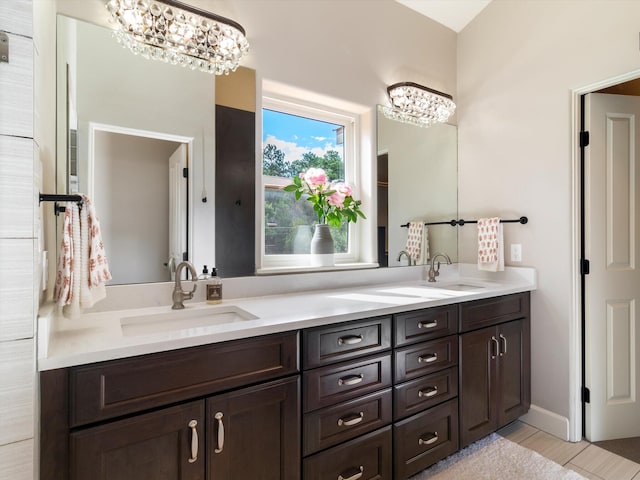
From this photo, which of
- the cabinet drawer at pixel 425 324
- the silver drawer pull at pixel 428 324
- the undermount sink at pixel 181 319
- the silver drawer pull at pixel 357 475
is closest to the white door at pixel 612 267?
the cabinet drawer at pixel 425 324

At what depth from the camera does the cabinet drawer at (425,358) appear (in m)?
1.57

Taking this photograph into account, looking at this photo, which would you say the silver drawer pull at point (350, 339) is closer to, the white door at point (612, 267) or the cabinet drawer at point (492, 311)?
the cabinet drawer at point (492, 311)

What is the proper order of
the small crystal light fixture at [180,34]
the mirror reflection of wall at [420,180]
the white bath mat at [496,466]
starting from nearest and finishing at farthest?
the small crystal light fixture at [180,34], the white bath mat at [496,466], the mirror reflection of wall at [420,180]

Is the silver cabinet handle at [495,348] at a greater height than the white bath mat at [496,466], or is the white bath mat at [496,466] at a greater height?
the silver cabinet handle at [495,348]

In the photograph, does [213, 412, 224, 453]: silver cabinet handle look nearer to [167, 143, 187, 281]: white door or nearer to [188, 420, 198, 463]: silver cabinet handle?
[188, 420, 198, 463]: silver cabinet handle

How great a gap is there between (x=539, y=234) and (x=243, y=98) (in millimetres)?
1965

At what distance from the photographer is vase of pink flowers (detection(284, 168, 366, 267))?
205 centimetres

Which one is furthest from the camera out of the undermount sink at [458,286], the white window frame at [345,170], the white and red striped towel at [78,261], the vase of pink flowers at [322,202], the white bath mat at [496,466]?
the undermount sink at [458,286]

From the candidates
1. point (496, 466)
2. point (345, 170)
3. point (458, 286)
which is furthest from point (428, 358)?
point (345, 170)

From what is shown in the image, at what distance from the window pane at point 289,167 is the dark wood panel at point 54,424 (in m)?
1.17

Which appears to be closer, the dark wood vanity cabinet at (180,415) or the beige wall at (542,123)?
the dark wood vanity cabinet at (180,415)

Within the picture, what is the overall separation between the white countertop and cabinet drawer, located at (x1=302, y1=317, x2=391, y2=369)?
4cm

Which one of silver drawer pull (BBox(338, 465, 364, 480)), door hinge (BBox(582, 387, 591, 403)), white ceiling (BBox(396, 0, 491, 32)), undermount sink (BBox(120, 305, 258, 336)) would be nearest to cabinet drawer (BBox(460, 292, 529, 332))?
door hinge (BBox(582, 387, 591, 403))

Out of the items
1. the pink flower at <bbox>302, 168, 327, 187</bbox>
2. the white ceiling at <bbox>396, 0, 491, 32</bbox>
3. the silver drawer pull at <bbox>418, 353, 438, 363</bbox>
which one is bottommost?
the silver drawer pull at <bbox>418, 353, 438, 363</bbox>
